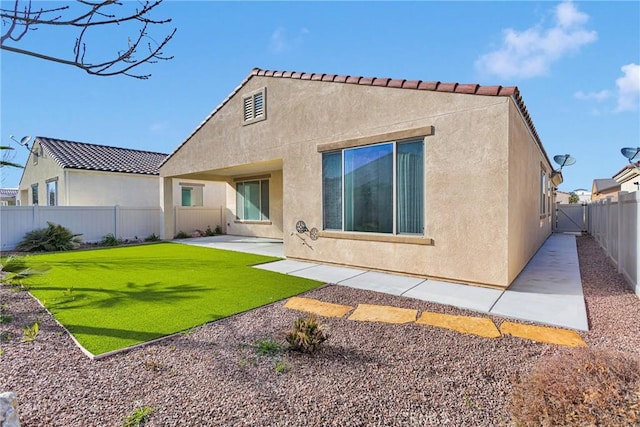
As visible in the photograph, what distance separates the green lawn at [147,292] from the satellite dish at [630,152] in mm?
15149

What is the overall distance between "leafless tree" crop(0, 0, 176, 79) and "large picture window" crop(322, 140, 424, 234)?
5427 millimetres

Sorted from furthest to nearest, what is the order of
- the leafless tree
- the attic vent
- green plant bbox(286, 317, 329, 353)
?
the attic vent < green plant bbox(286, 317, 329, 353) < the leafless tree

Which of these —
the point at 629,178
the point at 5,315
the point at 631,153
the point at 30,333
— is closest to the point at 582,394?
the point at 30,333

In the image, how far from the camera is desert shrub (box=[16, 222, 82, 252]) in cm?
1359

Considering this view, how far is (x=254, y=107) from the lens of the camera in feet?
38.0

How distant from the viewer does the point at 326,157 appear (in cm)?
938

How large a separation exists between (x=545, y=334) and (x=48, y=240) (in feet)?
56.7

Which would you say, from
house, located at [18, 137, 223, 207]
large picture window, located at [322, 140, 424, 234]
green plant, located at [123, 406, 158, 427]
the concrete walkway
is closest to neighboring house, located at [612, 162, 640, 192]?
the concrete walkway

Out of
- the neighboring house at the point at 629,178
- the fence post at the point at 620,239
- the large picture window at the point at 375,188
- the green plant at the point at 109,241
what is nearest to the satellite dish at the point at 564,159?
the neighboring house at the point at 629,178

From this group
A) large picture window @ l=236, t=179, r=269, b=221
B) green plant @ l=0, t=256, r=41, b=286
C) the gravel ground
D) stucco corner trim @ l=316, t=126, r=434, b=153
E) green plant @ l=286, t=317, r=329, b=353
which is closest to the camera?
the gravel ground

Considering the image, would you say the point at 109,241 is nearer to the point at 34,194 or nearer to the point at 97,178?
the point at 97,178

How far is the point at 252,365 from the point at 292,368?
464mm

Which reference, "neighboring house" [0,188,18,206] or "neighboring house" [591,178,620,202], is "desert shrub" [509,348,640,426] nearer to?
"neighboring house" [591,178,620,202]

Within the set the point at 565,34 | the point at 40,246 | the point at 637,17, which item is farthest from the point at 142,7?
the point at 40,246
